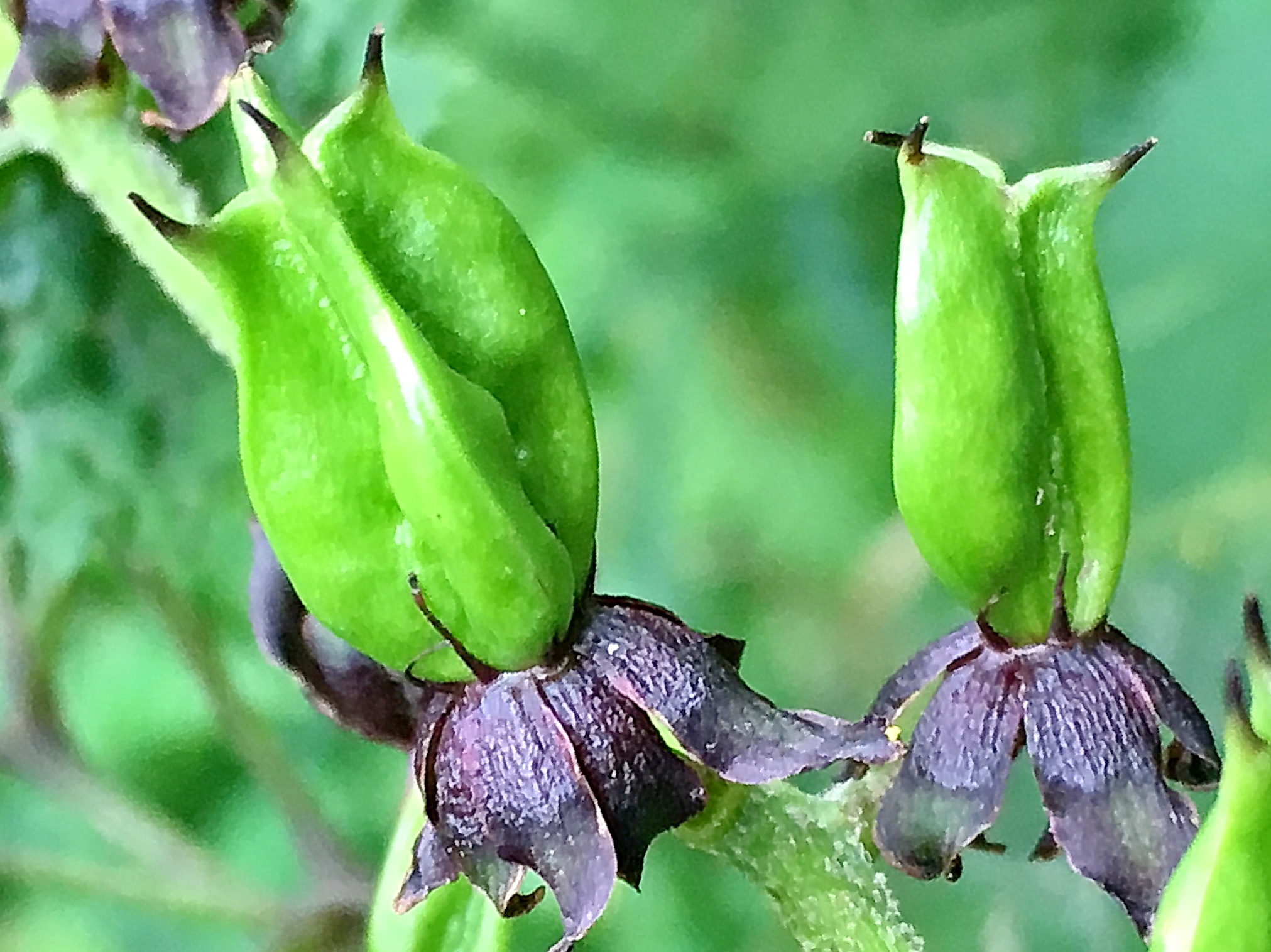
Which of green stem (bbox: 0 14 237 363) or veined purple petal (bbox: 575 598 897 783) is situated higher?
green stem (bbox: 0 14 237 363)

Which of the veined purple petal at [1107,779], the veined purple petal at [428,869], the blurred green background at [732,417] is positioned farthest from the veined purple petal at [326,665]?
the blurred green background at [732,417]

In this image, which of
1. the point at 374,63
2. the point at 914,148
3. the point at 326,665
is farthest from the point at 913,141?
the point at 326,665

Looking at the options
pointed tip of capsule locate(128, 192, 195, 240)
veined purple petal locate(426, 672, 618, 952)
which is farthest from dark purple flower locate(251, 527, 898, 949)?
pointed tip of capsule locate(128, 192, 195, 240)

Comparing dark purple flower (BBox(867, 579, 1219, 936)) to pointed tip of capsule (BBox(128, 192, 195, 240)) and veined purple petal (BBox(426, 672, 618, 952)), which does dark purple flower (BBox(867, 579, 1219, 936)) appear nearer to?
veined purple petal (BBox(426, 672, 618, 952))

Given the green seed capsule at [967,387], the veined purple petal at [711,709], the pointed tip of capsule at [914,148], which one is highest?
the pointed tip of capsule at [914,148]

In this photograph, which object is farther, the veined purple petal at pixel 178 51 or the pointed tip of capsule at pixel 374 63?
the veined purple petal at pixel 178 51

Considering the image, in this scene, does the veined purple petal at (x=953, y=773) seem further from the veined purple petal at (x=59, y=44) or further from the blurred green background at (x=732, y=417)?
the blurred green background at (x=732, y=417)

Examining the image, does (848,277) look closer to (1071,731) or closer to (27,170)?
(27,170)
